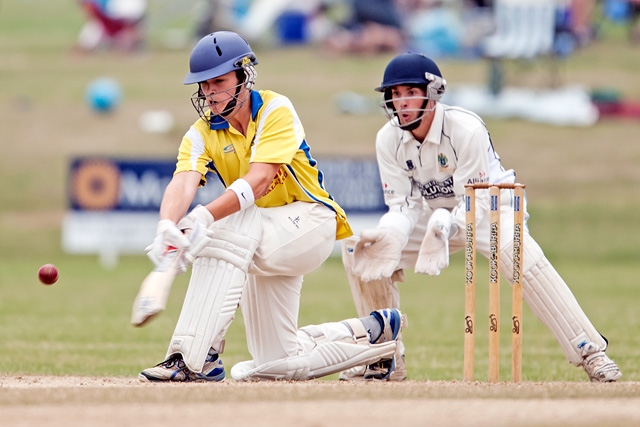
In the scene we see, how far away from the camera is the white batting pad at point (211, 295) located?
607cm

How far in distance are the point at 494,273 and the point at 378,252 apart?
0.92m

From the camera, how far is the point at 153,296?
5.71 m

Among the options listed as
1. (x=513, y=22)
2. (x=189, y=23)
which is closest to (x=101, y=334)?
(x=513, y=22)

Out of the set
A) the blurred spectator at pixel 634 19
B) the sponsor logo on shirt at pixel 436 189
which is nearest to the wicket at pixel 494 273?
the sponsor logo on shirt at pixel 436 189

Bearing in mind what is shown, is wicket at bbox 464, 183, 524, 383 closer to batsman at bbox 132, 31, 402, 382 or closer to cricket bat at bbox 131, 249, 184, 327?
batsman at bbox 132, 31, 402, 382

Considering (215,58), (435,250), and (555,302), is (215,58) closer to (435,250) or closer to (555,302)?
(435,250)

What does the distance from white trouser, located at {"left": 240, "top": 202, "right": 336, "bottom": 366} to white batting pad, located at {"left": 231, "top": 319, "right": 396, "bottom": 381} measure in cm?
6

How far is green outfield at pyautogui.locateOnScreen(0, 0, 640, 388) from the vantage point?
31.3ft

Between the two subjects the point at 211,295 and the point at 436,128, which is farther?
the point at 436,128

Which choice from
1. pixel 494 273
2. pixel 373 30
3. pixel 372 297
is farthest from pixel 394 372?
pixel 373 30

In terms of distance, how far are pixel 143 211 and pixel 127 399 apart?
10640mm

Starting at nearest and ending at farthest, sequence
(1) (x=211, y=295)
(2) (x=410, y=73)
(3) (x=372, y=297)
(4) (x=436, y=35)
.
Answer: (1) (x=211, y=295) < (2) (x=410, y=73) < (3) (x=372, y=297) < (4) (x=436, y=35)

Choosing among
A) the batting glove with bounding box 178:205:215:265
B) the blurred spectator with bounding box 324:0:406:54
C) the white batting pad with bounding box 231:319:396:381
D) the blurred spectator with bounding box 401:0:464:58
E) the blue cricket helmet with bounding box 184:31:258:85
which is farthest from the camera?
the blurred spectator with bounding box 401:0:464:58

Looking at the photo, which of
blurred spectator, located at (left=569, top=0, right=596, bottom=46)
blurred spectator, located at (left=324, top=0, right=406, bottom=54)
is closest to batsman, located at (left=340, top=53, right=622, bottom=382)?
blurred spectator, located at (left=324, top=0, right=406, bottom=54)
